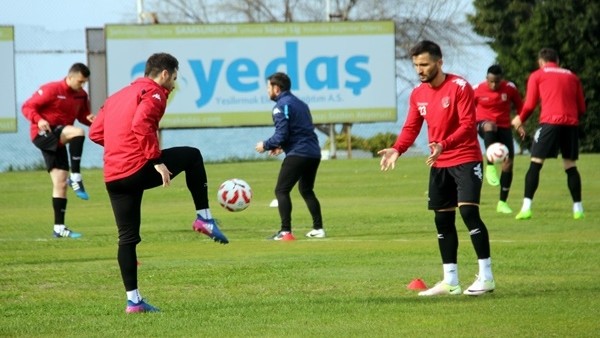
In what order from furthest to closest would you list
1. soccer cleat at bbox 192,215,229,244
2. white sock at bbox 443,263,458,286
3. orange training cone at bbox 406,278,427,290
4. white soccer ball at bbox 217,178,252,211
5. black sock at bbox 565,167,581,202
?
black sock at bbox 565,167,581,202
white soccer ball at bbox 217,178,252,211
orange training cone at bbox 406,278,427,290
white sock at bbox 443,263,458,286
soccer cleat at bbox 192,215,229,244

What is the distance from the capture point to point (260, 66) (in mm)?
40406

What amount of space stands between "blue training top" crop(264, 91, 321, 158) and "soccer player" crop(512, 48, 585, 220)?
3.57 metres

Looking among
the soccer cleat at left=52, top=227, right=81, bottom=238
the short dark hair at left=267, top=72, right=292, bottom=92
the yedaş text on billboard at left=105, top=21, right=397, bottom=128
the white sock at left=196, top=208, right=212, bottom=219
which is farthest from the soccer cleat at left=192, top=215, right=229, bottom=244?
the yedaş text on billboard at left=105, top=21, right=397, bottom=128

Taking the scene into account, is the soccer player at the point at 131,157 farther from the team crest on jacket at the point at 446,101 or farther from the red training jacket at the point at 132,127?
the team crest on jacket at the point at 446,101

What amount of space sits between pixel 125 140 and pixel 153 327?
151cm

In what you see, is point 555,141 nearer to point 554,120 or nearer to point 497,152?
point 554,120

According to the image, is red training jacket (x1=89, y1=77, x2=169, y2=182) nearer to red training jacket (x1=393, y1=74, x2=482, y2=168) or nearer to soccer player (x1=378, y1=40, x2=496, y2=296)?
soccer player (x1=378, y1=40, x2=496, y2=296)

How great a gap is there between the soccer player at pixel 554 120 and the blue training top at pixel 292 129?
11.7 ft

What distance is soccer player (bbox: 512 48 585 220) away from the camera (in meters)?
19.0

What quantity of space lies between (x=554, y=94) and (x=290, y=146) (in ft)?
13.6

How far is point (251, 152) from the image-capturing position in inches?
1796

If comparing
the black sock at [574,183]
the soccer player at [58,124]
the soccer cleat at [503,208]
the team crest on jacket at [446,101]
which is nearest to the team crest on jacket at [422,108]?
the team crest on jacket at [446,101]

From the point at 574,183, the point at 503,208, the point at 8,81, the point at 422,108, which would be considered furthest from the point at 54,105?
the point at 8,81

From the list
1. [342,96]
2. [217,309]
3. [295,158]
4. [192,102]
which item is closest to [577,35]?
[342,96]
